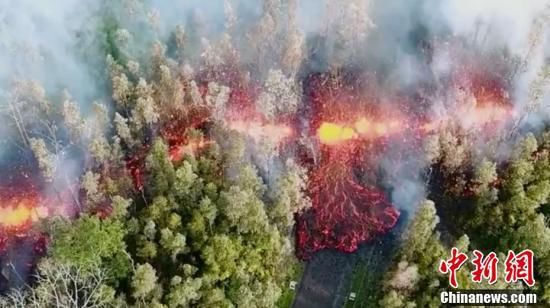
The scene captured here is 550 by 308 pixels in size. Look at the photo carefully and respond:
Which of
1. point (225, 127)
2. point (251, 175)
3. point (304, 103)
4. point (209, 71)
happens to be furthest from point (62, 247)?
point (304, 103)

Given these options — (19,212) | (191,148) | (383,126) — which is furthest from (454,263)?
(19,212)

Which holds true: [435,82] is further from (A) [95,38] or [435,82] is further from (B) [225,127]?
(A) [95,38]

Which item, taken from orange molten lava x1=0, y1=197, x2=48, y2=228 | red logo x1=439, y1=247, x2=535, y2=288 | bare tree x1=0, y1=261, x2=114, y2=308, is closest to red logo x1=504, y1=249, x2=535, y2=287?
red logo x1=439, y1=247, x2=535, y2=288

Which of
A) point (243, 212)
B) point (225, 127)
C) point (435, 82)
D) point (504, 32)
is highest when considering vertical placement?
point (504, 32)

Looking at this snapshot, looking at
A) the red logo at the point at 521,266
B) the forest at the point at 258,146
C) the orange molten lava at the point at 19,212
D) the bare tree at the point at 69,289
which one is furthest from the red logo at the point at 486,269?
the orange molten lava at the point at 19,212

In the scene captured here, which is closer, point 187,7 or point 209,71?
point 209,71

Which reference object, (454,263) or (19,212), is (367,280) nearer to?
(454,263)

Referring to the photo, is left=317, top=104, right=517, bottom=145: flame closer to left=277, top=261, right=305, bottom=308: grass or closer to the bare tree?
left=277, top=261, right=305, bottom=308: grass
